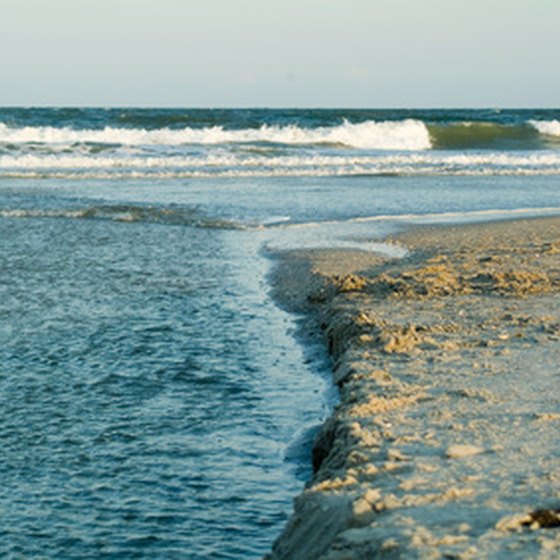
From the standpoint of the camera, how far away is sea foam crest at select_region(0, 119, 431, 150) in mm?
41719

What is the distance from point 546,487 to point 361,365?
96.7 inches

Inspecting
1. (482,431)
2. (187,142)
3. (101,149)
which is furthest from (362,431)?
(187,142)

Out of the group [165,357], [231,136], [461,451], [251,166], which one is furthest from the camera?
[231,136]

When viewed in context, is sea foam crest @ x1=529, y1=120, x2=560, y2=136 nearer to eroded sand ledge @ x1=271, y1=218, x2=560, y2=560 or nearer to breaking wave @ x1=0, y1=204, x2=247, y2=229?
breaking wave @ x1=0, y1=204, x2=247, y2=229

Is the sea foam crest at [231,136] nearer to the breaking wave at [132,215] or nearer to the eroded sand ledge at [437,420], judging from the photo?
the breaking wave at [132,215]

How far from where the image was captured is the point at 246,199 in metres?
19.7

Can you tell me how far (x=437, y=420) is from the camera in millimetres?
4957

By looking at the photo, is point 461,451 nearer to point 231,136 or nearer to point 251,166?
point 251,166

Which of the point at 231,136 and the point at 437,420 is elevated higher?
the point at 231,136

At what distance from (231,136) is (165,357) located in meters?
36.5

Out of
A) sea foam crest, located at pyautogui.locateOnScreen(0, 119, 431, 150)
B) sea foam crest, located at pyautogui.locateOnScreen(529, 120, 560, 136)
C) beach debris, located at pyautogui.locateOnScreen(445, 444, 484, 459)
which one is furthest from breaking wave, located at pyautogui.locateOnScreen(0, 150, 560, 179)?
beach debris, located at pyautogui.locateOnScreen(445, 444, 484, 459)

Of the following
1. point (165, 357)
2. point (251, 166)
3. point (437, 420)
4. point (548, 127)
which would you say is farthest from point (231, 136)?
point (437, 420)

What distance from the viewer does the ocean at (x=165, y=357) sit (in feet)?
15.3

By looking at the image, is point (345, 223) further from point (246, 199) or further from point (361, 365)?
point (361, 365)
